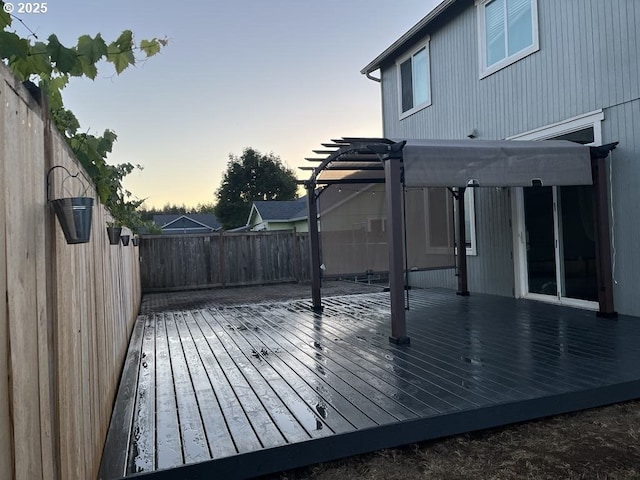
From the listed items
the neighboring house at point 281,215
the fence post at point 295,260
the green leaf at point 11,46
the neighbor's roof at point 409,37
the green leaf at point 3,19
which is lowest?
the fence post at point 295,260

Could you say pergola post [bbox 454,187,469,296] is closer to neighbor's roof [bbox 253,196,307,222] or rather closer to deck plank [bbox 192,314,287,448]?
deck plank [bbox 192,314,287,448]

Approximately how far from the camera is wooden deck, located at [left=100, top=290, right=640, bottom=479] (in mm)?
2443

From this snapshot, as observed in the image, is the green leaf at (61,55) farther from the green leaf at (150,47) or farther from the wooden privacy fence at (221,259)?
the wooden privacy fence at (221,259)

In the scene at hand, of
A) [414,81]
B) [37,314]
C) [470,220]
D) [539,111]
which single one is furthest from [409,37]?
[37,314]

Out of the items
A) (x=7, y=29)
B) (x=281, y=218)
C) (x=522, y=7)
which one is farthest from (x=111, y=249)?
(x=281, y=218)

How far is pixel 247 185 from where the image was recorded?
36.0 meters

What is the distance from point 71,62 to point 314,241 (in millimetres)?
5262

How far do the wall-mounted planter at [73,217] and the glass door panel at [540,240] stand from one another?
6.19 metres

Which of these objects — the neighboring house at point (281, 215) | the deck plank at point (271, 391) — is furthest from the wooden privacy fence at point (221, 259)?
the neighboring house at point (281, 215)

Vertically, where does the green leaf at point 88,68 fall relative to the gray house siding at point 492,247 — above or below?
above

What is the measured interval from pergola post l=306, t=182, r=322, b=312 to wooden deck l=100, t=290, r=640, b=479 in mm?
1171

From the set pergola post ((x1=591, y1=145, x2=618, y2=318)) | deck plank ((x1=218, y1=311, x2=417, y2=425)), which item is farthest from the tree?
deck plank ((x1=218, y1=311, x2=417, y2=425))

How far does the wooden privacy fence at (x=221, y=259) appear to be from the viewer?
1235cm

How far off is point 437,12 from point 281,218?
1593cm
